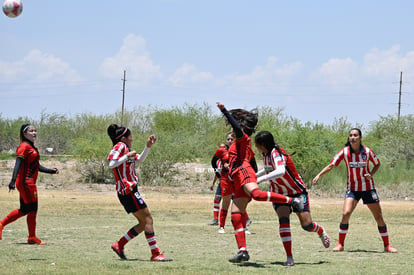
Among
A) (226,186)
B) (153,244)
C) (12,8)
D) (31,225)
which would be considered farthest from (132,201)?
(12,8)

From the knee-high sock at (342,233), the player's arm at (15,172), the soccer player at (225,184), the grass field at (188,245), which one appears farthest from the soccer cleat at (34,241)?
the knee-high sock at (342,233)

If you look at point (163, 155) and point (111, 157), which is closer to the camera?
point (111, 157)

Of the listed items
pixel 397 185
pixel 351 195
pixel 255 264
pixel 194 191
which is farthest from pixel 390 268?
pixel 397 185

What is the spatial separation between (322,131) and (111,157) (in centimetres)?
2902

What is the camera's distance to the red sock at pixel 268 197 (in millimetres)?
9906

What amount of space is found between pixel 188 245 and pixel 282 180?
293 cm

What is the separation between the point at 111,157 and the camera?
10484mm

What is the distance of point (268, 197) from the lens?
9.98 meters

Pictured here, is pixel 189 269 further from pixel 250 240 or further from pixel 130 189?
pixel 250 240

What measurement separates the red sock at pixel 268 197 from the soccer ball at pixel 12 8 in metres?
9.14

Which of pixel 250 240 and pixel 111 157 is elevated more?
pixel 111 157

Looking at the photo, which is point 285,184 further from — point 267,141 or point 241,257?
point 241,257

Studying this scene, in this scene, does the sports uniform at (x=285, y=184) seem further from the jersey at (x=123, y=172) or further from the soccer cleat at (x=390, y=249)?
the jersey at (x=123, y=172)

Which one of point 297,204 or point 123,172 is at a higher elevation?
point 123,172
